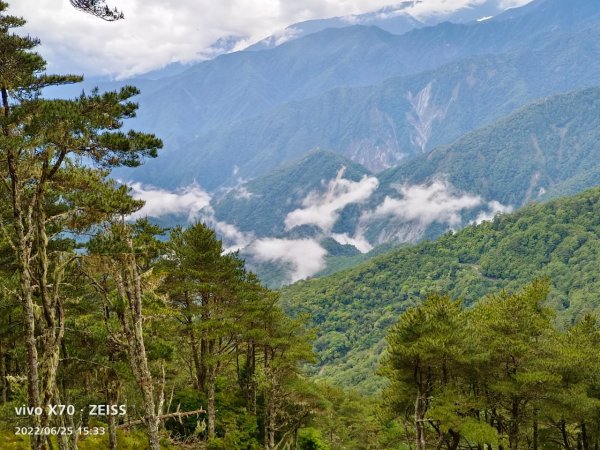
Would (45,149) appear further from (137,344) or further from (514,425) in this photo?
(514,425)

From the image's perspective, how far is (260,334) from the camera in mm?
32250

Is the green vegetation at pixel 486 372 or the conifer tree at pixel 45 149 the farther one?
the green vegetation at pixel 486 372

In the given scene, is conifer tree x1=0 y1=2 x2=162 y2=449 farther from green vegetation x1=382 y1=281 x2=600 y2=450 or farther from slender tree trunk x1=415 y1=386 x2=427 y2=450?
slender tree trunk x1=415 y1=386 x2=427 y2=450

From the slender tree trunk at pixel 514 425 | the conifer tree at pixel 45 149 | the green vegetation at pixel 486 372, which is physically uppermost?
the conifer tree at pixel 45 149

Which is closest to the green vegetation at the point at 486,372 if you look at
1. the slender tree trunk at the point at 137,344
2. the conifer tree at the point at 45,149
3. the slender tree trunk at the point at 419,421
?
the slender tree trunk at the point at 419,421

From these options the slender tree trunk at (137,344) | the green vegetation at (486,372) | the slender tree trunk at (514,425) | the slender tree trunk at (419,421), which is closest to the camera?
the slender tree trunk at (137,344)

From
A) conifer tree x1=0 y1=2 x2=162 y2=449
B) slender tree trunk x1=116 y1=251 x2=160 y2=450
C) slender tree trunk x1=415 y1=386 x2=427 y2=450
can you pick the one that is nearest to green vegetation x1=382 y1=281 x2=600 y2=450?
slender tree trunk x1=415 y1=386 x2=427 y2=450

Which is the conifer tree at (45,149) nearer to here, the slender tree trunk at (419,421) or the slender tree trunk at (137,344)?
the slender tree trunk at (137,344)

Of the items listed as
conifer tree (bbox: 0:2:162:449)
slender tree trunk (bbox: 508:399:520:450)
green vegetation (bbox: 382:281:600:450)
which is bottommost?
slender tree trunk (bbox: 508:399:520:450)

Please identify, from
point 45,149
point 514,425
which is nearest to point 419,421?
point 514,425

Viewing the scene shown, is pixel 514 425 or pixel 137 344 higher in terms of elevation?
pixel 137 344

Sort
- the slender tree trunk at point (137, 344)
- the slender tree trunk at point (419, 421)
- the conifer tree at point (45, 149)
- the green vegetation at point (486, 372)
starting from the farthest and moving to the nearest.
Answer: the slender tree trunk at point (419, 421), the green vegetation at point (486, 372), the slender tree trunk at point (137, 344), the conifer tree at point (45, 149)

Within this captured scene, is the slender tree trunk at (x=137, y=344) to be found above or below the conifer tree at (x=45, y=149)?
below

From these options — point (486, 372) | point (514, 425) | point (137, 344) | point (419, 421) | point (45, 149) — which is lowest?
point (514, 425)
